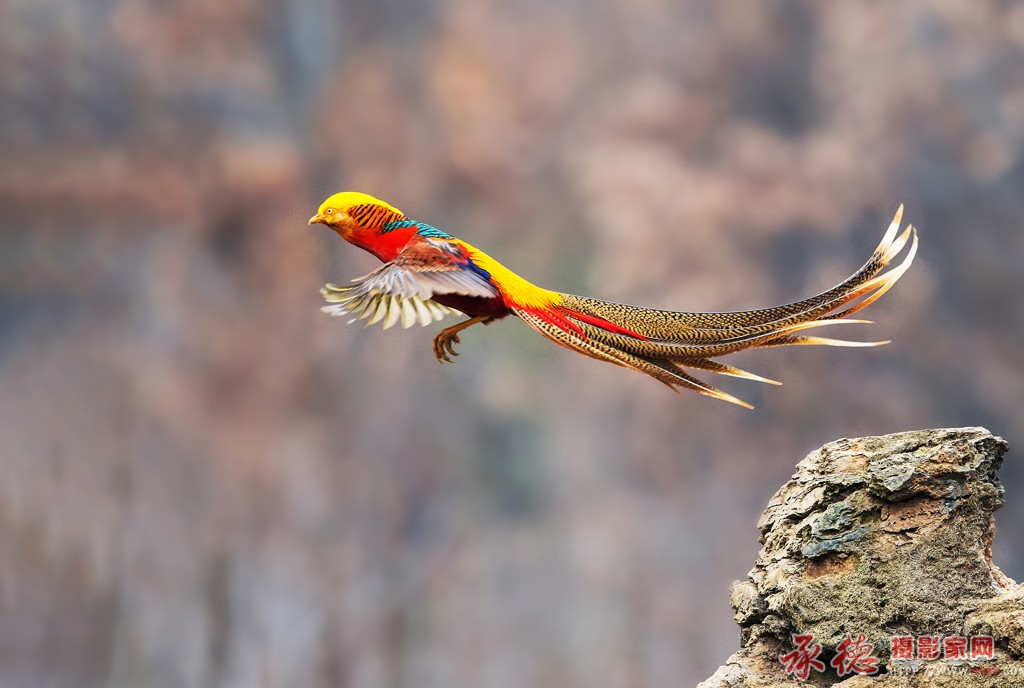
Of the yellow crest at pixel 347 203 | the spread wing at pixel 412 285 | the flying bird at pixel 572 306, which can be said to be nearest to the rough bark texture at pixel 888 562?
the flying bird at pixel 572 306

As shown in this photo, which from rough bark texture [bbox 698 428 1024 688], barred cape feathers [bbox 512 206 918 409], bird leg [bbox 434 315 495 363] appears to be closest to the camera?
rough bark texture [bbox 698 428 1024 688]

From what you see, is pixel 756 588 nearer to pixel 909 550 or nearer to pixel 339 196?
pixel 909 550

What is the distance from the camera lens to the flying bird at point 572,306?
4160mm

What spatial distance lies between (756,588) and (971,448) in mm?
994

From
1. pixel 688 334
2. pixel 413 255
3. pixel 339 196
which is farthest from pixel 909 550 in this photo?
pixel 339 196

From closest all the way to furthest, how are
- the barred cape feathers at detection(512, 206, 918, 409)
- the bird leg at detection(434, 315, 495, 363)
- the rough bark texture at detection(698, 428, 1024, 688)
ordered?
the rough bark texture at detection(698, 428, 1024, 688)
the barred cape feathers at detection(512, 206, 918, 409)
the bird leg at detection(434, 315, 495, 363)

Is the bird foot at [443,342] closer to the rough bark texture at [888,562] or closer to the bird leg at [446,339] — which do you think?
the bird leg at [446,339]

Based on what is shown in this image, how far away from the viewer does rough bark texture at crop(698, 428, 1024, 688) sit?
359 cm

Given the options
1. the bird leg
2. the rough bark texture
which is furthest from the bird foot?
the rough bark texture

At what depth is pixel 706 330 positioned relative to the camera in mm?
4191

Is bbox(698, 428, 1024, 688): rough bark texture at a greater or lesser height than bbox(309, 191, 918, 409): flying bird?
lesser

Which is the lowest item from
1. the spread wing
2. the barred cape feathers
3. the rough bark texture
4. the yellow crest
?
the rough bark texture

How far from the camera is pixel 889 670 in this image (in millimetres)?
3502

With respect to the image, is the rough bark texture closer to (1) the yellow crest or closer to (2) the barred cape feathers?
(2) the barred cape feathers
